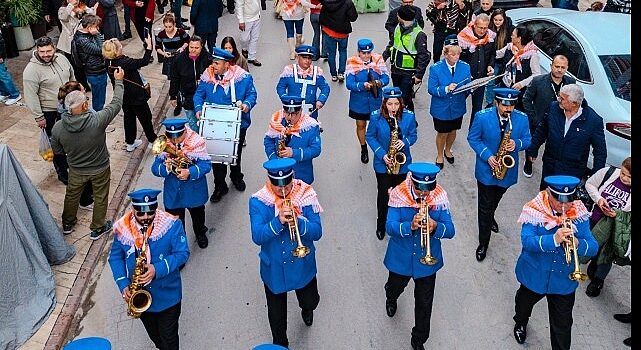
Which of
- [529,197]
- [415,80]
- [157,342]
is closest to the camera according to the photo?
[157,342]

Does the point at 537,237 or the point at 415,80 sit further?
the point at 415,80

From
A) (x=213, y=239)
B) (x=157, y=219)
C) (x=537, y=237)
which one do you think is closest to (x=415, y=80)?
(x=213, y=239)

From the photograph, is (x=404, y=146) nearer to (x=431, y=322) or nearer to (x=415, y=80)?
(x=431, y=322)

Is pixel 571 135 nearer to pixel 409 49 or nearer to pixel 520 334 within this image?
pixel 520 334

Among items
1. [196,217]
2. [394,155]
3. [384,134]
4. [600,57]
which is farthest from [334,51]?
[196,217]

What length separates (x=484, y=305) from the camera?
20.4ft

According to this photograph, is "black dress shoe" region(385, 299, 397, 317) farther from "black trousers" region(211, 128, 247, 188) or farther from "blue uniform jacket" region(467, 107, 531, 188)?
"black trousers" region(211, 128, 247, 188)

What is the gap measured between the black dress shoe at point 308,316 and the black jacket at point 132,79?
4077 millimetres

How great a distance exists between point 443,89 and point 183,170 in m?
3.38

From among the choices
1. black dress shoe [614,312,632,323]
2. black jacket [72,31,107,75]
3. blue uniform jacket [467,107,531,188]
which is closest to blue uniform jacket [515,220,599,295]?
black dress shoe [614,312,632,323]

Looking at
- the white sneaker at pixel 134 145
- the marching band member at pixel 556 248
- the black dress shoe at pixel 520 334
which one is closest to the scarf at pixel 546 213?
the marching band member at pixel 556 248

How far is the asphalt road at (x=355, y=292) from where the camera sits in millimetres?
5840

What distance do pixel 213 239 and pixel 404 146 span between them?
2.42 meters

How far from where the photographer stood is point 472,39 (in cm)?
902
